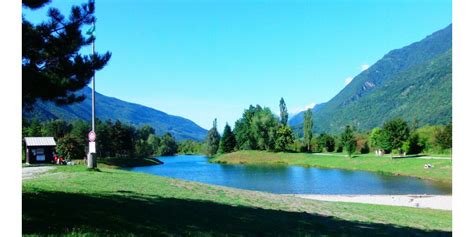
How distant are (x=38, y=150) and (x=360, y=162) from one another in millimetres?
54004

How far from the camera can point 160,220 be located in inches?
461

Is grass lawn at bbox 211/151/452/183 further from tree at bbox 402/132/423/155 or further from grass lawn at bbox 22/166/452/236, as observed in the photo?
grass lawn at bbox 22/166/452/236

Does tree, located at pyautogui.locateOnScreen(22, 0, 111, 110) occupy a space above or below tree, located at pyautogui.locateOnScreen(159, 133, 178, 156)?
above

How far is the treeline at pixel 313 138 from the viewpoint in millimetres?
80875

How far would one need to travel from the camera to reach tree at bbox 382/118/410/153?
80.3 meters

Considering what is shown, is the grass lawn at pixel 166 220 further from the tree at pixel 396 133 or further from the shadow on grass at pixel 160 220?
the tree at pixel 396 133

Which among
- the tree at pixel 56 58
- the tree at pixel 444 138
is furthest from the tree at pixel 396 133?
the tree at pixel 56 58

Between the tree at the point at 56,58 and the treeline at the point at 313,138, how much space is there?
73275mm

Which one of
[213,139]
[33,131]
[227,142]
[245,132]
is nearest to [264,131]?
[245,132]

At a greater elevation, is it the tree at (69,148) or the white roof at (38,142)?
the white roof at (38,142)

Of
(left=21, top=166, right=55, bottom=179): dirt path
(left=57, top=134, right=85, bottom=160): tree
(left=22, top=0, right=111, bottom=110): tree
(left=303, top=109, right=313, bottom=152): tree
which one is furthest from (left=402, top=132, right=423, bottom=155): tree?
(left=22, top=0, right=111, bottom=110): tree

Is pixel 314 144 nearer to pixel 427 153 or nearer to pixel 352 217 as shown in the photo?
pixel 427 153

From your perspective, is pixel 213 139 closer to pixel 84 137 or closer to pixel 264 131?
pixel 264 131
